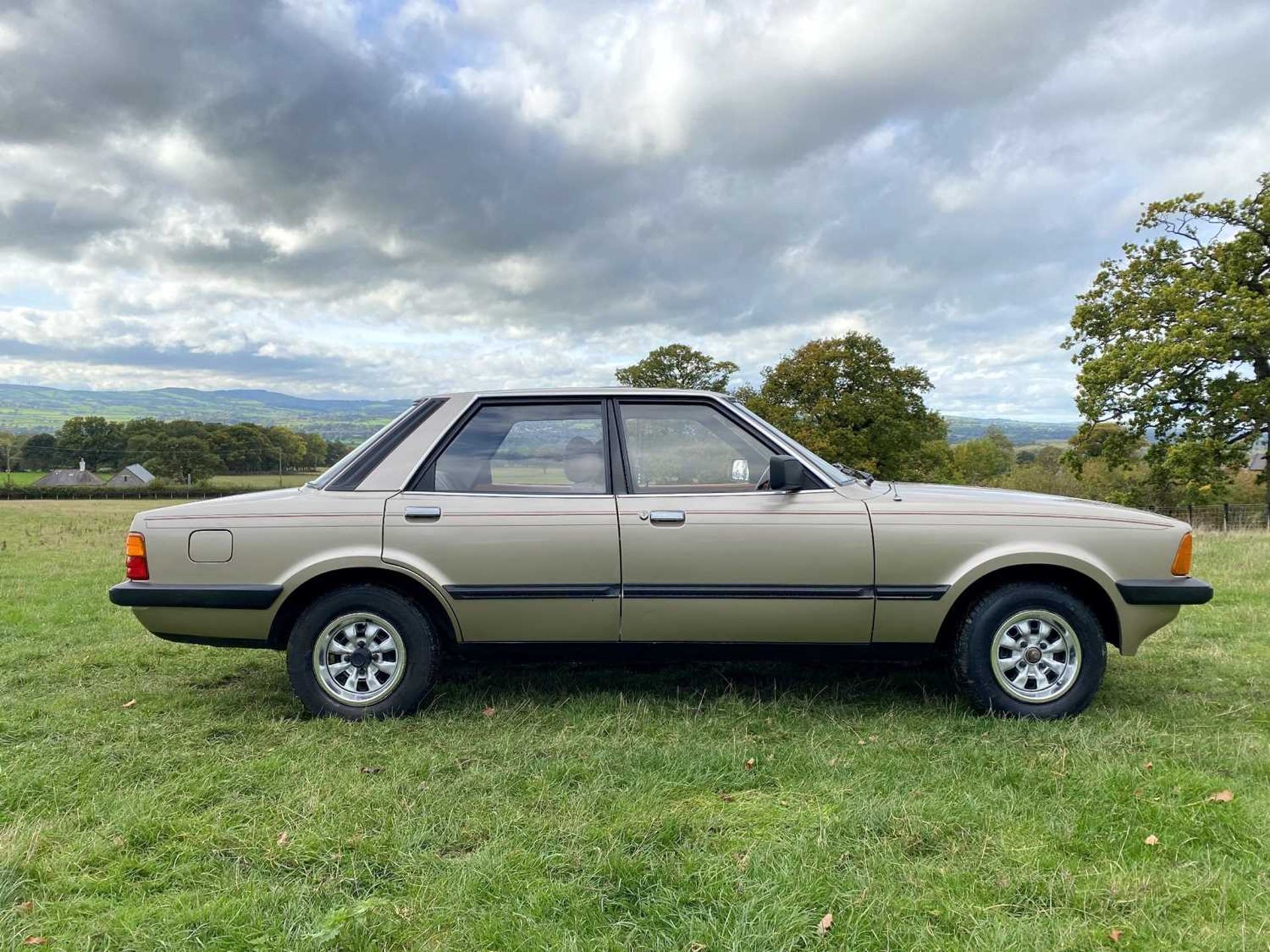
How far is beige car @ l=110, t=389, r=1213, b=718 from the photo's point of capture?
3744mm

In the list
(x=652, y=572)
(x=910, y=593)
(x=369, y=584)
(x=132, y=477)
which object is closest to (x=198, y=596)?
(x=369, y=584)

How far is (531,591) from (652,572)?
62 centimetres

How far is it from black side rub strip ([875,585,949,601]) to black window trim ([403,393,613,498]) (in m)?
1.46

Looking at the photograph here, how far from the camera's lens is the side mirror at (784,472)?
3.69 meters

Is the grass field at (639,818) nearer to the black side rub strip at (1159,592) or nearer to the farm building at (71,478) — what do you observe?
the black side rub strip at (1159,592)

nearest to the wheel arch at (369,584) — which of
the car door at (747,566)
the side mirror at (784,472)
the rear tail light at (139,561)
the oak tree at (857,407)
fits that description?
the rear tail light at (139,561)

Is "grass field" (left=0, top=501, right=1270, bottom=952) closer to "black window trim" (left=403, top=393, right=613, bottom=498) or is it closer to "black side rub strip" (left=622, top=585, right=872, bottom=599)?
"black side rub strip" (left=622, top=585, right=872, bottom=599)

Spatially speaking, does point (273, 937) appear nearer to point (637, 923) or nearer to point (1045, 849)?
point (637, 923)

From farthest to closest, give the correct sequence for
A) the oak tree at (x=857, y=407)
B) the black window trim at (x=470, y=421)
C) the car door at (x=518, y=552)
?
1. the oak tree at (x=857, y=407)
2. the black window trim at (x=470, y=421)
3. the car door at (x=518, y=552)

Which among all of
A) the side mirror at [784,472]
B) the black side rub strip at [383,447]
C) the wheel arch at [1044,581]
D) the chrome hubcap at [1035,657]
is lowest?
the chrome hubcap at [1035,657]

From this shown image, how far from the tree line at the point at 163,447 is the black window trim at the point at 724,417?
151 feet

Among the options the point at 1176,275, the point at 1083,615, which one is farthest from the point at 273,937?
the point at 1176,275

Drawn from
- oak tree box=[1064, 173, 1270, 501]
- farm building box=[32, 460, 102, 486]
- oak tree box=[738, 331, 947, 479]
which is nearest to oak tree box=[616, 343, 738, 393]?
oak tree box=[738, 331, 947, 479]

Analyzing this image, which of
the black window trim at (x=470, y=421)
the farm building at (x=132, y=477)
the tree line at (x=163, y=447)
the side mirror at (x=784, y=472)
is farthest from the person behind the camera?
the farm building at (x=132, y=477)
